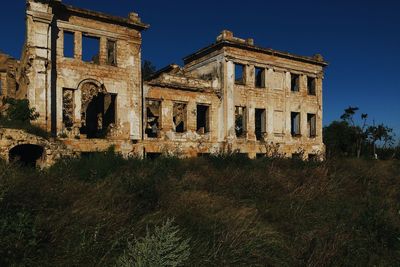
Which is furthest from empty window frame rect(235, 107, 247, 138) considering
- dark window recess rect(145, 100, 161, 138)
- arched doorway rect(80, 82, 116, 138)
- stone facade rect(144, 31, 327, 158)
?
arched doorway rect(80, 82, 116, 138)

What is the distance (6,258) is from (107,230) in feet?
4.96

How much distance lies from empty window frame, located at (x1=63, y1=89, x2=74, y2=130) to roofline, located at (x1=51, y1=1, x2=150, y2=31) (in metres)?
3.72

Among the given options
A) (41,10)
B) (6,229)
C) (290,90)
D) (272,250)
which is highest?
(41,10)

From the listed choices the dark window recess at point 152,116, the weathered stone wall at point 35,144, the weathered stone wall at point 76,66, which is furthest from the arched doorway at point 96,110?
the weathered stone wall at point 35,144

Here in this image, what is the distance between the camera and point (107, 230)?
559cm

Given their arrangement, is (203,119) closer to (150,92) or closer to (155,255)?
(150,92)

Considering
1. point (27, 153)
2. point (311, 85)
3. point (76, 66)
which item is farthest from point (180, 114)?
point (311, 85)

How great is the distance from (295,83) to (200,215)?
19944 millimetres

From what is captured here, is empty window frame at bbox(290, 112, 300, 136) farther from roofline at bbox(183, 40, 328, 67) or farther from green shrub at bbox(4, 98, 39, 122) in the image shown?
green shrub at bbox(4, 98, 39, 122)

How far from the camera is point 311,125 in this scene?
2495cm

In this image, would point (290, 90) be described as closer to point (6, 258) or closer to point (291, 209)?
point (291, 209)

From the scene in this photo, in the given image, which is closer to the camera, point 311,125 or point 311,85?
point 311,125

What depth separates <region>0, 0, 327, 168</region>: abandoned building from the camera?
1536 centimetres

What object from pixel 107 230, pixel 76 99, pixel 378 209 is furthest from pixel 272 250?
pixel 76 99
